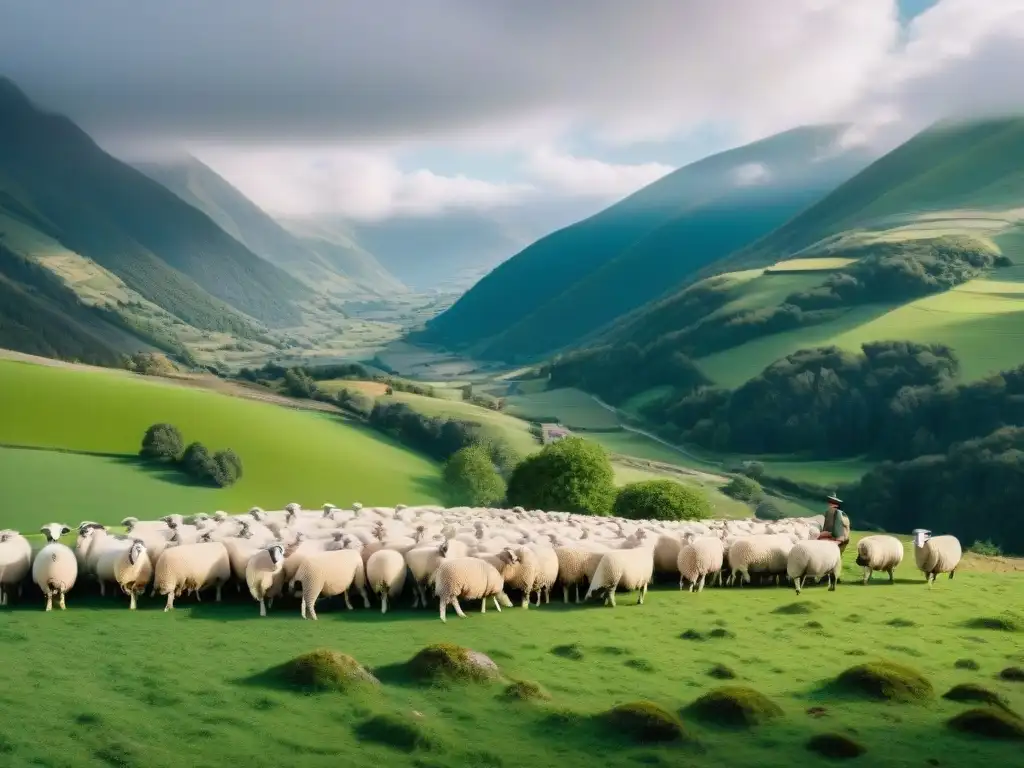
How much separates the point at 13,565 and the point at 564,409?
156389 mm

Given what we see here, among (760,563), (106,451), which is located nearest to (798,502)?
(106,451)

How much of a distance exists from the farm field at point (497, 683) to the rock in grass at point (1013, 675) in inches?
10.9

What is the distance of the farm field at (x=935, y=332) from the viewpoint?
417ft

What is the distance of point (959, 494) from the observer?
3401 inches

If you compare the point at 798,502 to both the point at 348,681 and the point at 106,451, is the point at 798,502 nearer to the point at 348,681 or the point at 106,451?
the point at 106,451

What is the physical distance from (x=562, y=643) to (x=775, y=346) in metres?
144

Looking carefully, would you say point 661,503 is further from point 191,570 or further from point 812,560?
point 191,570

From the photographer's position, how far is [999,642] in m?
18.1

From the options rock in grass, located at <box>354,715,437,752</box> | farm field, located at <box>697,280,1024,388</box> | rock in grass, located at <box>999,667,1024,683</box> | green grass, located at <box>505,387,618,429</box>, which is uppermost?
farm field, located at <box>697,280,1024,388</box>

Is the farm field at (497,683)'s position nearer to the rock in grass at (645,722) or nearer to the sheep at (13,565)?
the rock in grass at (645,722)

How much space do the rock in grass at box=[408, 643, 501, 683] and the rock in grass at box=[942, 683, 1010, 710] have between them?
6.68 meters

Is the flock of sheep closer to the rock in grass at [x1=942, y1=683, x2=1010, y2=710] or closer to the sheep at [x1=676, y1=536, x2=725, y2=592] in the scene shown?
the sheep at [x1=676, y1=536, x2=725, y2=592]

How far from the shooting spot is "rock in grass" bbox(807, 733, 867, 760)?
1193 centimetres

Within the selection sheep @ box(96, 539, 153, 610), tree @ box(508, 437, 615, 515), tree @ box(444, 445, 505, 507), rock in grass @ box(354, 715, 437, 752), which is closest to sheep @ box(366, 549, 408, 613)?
sheep @ box(96, 539, 153, 610)
